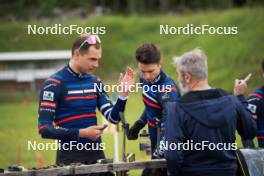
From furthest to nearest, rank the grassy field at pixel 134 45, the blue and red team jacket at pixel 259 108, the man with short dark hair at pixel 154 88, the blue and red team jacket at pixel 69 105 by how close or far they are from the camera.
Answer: the grassy field at pixel 134 45 → the blue and red team jacket at pixel 259 108 → the man with short dark hair at pixel 154 88 → the blue and red team jacket at pixel 69 105

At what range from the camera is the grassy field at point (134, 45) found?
2466cm

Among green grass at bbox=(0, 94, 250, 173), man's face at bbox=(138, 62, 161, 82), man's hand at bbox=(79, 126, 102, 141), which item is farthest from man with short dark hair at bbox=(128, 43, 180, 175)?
green grass at bbox=(0, 94, 250, 173)

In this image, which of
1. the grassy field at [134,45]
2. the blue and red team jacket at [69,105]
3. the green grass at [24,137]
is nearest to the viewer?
the blue and red team jacket at [69,105]

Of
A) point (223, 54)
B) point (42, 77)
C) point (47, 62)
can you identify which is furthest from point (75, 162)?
point (47, 62)

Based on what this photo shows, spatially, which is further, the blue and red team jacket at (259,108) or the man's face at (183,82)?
the blue and red team jacket at (259,108)

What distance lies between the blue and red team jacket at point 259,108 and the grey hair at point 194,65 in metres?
2.38

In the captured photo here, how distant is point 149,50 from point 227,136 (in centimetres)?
160

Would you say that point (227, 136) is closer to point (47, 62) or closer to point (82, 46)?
point (82, 46)

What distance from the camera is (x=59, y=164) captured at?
7.29 meters

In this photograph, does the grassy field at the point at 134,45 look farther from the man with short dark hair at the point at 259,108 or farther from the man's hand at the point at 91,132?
the man's hand at the point at 91,132

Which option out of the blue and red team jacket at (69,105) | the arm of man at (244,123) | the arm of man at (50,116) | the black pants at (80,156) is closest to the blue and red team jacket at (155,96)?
the blue and red team jacket at (69,105)

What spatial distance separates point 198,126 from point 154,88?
155 centimetres

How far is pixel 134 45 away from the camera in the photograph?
163ft

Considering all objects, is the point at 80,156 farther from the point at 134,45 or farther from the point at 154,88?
the point at 134,45
